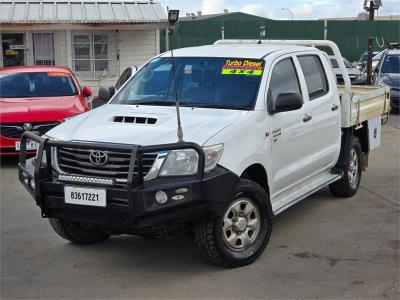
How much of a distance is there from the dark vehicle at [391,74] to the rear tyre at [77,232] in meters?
12.0

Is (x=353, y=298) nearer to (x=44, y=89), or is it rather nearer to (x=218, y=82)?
(x=218, y=82)

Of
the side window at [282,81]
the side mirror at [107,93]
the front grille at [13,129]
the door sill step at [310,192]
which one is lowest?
the door sill step at [310,192]

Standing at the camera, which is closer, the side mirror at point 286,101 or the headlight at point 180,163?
the headlight at point 180,163

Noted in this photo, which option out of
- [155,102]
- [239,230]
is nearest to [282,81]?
[155,102]

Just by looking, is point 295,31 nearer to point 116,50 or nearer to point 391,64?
point 116,50

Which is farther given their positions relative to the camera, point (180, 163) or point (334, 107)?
point (334, 107)

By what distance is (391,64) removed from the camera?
16.8 m

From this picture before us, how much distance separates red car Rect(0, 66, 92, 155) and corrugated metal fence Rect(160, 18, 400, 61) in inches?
727

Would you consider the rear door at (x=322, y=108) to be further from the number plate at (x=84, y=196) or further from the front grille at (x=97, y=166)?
the number plate at (x=84, y=196)

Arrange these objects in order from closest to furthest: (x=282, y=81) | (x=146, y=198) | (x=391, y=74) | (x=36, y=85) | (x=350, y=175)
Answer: (x=146, y=198), (x=282, y=81), (x=350, y=175), (x=36, y=85), (x=391, y=74)

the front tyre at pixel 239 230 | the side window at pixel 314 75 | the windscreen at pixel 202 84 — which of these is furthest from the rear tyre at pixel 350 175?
the front tyre at pixel 239 230

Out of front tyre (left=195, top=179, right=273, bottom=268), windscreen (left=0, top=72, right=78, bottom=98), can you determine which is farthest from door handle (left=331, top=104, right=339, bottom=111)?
windscreen (left=0, top=72, right=78, bottom=98)

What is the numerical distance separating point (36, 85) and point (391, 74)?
10175 millimetres

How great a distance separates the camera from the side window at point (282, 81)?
5307 mm
